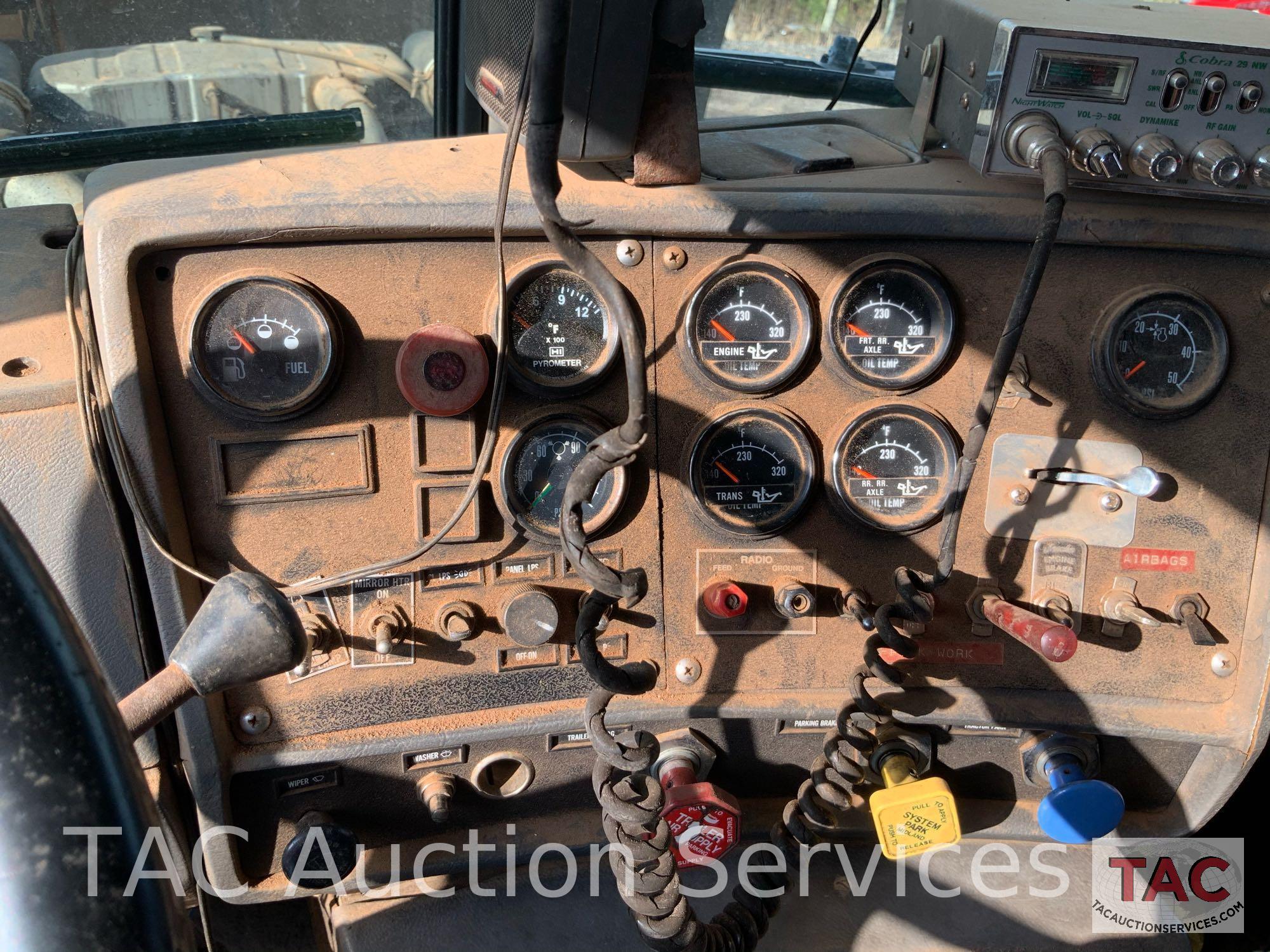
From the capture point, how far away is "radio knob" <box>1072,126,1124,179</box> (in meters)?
1.24

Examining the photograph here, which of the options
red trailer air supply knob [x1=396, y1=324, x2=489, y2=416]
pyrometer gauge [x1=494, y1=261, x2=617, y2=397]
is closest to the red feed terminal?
pyrometer gauge [x1=494, y1=261, x2=617, y2=397]

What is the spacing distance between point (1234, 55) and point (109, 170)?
57.8 inches

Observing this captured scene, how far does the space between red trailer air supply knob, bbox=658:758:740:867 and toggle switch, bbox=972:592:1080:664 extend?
47 centimetres

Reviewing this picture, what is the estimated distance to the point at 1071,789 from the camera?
4.70ft

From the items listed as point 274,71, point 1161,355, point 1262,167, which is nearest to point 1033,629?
point 1161,355

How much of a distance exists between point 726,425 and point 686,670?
1.23ft

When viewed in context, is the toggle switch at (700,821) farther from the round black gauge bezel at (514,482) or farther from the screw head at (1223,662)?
the screw head at (1223,662)

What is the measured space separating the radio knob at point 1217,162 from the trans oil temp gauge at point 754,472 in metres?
0.60

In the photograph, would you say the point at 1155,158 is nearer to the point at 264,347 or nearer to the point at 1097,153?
the point at 1097,153

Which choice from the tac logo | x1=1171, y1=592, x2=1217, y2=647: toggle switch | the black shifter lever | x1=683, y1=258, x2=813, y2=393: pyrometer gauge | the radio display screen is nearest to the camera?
the black shifter lever

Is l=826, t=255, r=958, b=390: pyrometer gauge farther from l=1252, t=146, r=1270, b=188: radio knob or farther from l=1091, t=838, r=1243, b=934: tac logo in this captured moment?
l=1091, t=838, r=1243, b=934: tac logo

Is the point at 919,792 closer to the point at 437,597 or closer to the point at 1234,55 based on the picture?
the point at 437,597

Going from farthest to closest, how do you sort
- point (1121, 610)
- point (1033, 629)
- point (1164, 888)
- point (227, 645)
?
point (1164, 888) → point (1121, 610) → point (1033, 629) → point (227, 645)

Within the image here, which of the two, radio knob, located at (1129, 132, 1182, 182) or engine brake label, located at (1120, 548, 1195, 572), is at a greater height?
radio knob, located at (1129, 132, 1182, 182)
